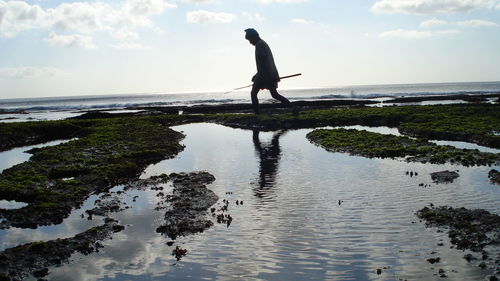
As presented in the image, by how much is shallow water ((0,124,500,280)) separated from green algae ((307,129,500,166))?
4.32 ft

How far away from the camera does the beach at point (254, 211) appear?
309 inches

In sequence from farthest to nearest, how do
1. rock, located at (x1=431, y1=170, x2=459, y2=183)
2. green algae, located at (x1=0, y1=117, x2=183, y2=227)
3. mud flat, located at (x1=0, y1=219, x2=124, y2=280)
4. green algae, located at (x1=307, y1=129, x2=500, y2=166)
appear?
green algae, located at (x1=307, y1=129, x2=500, y2=166), rock, located at (x1=431, y1=170, x2=459, y2=183), green algae, located at (x1=0, y1=117, x2=183, y2=227), mud flat, located at (x1=0, y1=219, x2=124, y2=280)

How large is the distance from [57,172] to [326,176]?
1044 centimetres

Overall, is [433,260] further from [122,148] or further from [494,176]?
[122,148]

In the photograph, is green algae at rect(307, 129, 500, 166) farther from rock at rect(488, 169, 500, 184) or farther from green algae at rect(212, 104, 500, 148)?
green algae at rect(212, 104, 500, 148)

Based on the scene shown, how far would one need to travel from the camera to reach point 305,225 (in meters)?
9.94

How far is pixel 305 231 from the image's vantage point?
953 cm

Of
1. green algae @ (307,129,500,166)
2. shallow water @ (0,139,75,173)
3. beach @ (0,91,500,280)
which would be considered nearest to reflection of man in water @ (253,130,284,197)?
beach @ (0,91,500,280)

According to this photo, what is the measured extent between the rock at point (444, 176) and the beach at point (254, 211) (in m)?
0.13

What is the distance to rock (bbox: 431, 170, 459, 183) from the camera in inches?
540

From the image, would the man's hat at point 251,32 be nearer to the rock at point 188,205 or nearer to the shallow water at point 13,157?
the shallow water at point 13,157

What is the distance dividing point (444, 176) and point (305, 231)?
7137 mm

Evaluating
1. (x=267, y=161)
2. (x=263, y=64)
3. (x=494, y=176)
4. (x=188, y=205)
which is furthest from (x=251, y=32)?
(x=188, y=205)

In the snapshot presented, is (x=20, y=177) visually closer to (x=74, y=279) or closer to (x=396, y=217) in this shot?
(x=74, y=279)
